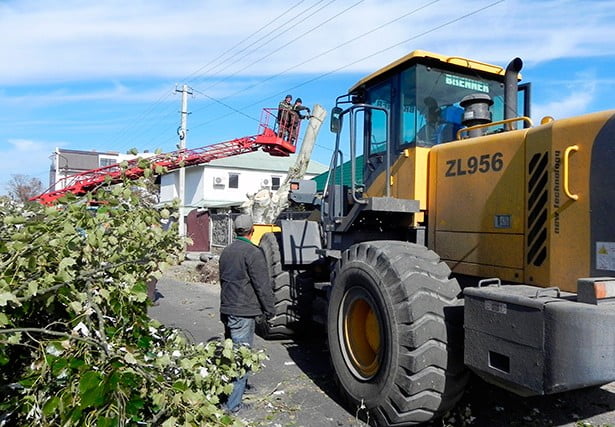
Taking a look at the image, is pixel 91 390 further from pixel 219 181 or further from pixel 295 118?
pixel 219 181

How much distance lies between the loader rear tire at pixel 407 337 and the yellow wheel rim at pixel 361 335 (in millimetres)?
37

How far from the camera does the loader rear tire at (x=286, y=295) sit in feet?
21.8

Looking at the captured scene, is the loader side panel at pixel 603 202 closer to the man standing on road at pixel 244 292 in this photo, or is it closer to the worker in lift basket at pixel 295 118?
the man standing on road at pixel 244 292

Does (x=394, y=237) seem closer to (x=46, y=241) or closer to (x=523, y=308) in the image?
(x=523, y=308)

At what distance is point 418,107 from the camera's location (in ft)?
17.0

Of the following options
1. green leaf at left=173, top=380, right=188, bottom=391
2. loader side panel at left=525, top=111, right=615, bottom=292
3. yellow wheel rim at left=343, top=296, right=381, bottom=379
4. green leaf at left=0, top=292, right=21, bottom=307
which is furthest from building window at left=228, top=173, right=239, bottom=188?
green leaf at left=0, top=292, right=21, bottom=307

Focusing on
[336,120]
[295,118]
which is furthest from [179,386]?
[295,118]

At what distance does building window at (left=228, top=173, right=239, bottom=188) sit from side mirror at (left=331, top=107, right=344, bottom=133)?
3112 cm

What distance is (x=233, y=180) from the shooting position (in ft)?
119

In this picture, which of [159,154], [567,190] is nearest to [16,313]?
[159,154]

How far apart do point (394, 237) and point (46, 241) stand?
3.62m

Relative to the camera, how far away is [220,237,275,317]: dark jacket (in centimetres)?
466

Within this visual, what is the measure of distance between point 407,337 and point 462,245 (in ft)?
4.00

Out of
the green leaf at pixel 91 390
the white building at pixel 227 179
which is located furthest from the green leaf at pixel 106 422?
the white building at pixel 227 179
